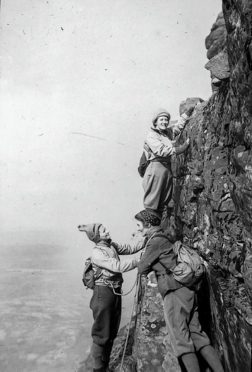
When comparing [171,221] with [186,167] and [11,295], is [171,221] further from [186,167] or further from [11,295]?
[11,295]

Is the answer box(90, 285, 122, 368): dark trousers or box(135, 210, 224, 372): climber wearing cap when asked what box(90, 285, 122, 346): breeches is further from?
box(135, 210, 224, 372): climber wearing cap

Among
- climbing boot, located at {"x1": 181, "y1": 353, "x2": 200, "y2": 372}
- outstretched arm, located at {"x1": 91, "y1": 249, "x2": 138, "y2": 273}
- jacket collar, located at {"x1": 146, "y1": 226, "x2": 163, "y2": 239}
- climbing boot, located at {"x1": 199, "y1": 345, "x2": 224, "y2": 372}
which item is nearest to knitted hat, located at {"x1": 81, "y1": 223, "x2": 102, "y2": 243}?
outstretched arm, located at {"x1": 91, "y1": 249, "x2": 138, "y2": 273}

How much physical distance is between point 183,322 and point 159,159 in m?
4.14

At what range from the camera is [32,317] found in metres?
106

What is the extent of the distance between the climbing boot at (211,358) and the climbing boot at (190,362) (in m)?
0.21

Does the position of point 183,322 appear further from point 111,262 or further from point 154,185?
point 154,185

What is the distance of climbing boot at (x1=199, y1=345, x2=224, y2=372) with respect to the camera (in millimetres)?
4555

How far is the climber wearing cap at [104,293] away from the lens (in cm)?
610

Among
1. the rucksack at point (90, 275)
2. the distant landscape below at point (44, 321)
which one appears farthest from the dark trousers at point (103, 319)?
the distant landscape below at point (44, 321)

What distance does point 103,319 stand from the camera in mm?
6148

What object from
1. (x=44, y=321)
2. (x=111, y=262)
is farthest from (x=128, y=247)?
(x=44, y=321)

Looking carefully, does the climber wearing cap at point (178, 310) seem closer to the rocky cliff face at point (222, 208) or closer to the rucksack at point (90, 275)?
the rocky cliff face at point (222, 208)

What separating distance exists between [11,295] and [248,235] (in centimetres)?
14895

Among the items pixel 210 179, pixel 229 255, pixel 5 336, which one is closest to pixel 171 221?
pixel 210 179
